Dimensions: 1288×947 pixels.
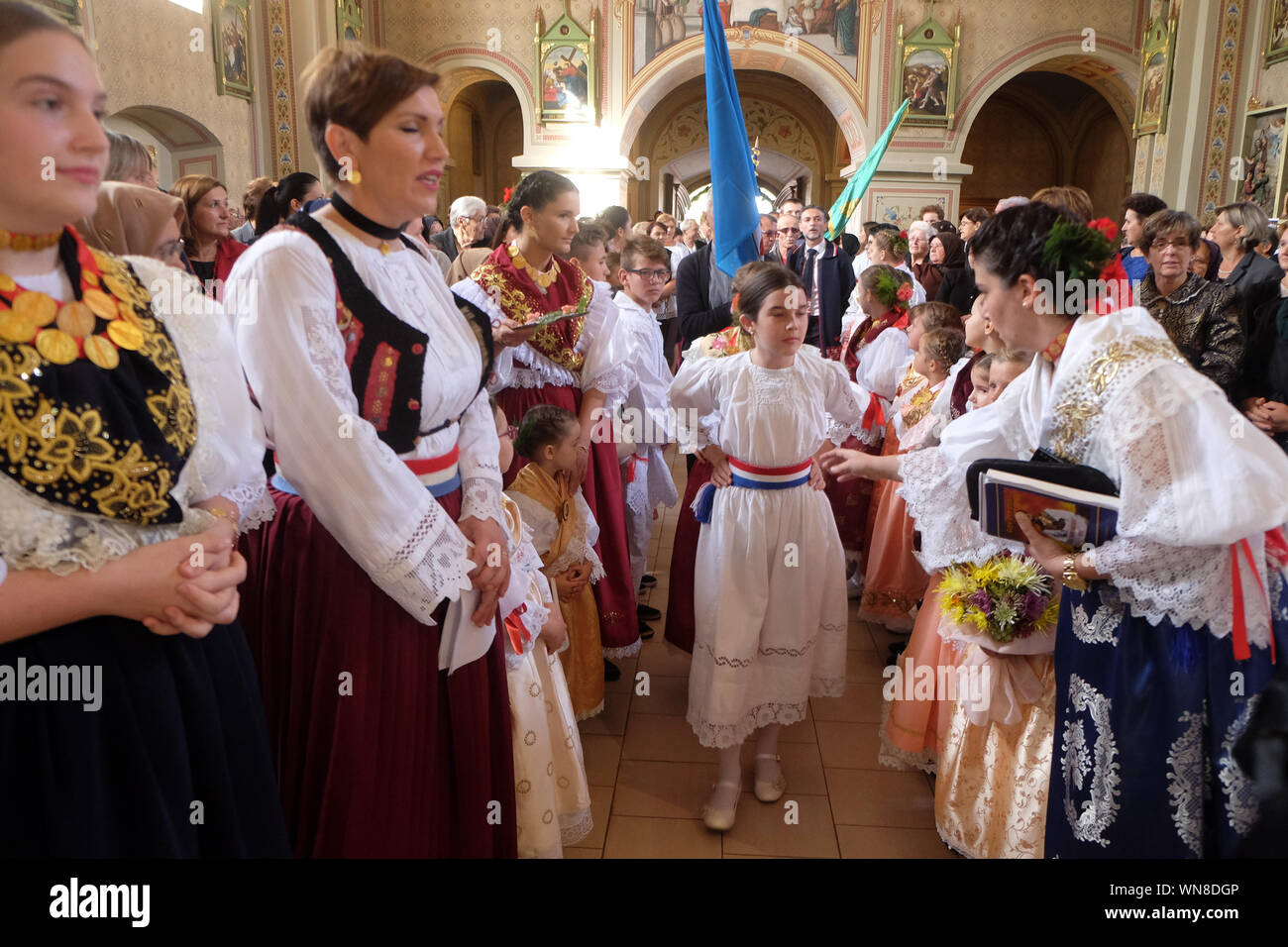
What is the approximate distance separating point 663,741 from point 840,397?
1446 mm

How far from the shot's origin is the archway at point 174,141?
→ 991cm

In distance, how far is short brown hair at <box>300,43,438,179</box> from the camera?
1652 millimetres

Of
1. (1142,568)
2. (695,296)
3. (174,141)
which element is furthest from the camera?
(174,141)

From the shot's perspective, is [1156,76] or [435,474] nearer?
[435,474]

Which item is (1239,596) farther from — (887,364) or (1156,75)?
(1156,75)

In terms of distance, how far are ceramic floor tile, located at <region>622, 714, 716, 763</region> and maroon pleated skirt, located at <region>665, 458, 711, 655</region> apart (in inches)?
12.5

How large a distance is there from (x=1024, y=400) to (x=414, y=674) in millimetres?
1500

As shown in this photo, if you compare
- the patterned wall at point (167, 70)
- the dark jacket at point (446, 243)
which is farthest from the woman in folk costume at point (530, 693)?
the patterned wall at point (167, 70)

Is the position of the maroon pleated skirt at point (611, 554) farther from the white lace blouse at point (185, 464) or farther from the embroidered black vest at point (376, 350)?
the white lace blouse at point (185, 464)

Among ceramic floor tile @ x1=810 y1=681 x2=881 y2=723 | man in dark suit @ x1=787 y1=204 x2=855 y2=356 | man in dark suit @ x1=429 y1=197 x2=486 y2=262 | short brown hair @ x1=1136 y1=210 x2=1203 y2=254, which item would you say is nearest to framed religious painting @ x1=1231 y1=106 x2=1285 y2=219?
man in dark suit @ x1=787 y1=204 x2=855 y2=356

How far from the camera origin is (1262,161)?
11.7 metres

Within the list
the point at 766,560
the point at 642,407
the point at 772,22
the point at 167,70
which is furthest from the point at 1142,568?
the point at 772,22

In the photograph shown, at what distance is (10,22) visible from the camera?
3.49ft

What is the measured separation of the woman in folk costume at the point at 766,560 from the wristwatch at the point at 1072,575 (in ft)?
3.33
